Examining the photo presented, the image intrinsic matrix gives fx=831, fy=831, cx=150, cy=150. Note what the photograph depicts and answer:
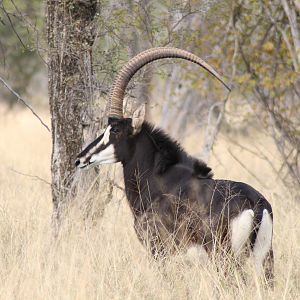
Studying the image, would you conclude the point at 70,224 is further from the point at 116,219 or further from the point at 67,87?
the point at 67,87

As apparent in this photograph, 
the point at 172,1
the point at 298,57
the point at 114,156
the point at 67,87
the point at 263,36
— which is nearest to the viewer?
the point at 114,156

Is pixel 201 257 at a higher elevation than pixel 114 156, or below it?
below

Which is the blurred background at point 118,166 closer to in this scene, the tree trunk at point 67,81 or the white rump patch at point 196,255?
the tree trunk at point 67,81

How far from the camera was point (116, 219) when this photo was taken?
7.33 meters

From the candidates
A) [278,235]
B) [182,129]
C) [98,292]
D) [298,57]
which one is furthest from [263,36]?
[182,129]

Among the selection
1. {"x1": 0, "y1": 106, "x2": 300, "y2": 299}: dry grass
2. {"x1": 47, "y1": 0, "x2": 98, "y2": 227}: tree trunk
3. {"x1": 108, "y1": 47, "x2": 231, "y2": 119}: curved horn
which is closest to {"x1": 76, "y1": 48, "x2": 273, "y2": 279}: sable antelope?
{"x1": 108, "y1": 47, "x2": 231, "y2": 119}: curved horn

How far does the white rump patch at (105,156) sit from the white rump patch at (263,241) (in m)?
1.32

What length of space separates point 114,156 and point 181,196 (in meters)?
Answer: 0.68

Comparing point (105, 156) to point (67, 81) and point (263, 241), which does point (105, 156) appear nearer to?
point (67, 81)

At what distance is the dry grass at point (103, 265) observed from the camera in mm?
5312

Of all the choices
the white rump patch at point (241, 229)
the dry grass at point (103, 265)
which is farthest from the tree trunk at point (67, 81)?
the white rump patch at point (241, 229)

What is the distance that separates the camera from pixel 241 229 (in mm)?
5699

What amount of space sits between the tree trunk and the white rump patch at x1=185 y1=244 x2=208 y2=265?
157 cm

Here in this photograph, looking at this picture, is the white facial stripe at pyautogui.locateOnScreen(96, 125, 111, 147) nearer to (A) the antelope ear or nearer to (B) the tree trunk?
(A) the antelope ear
